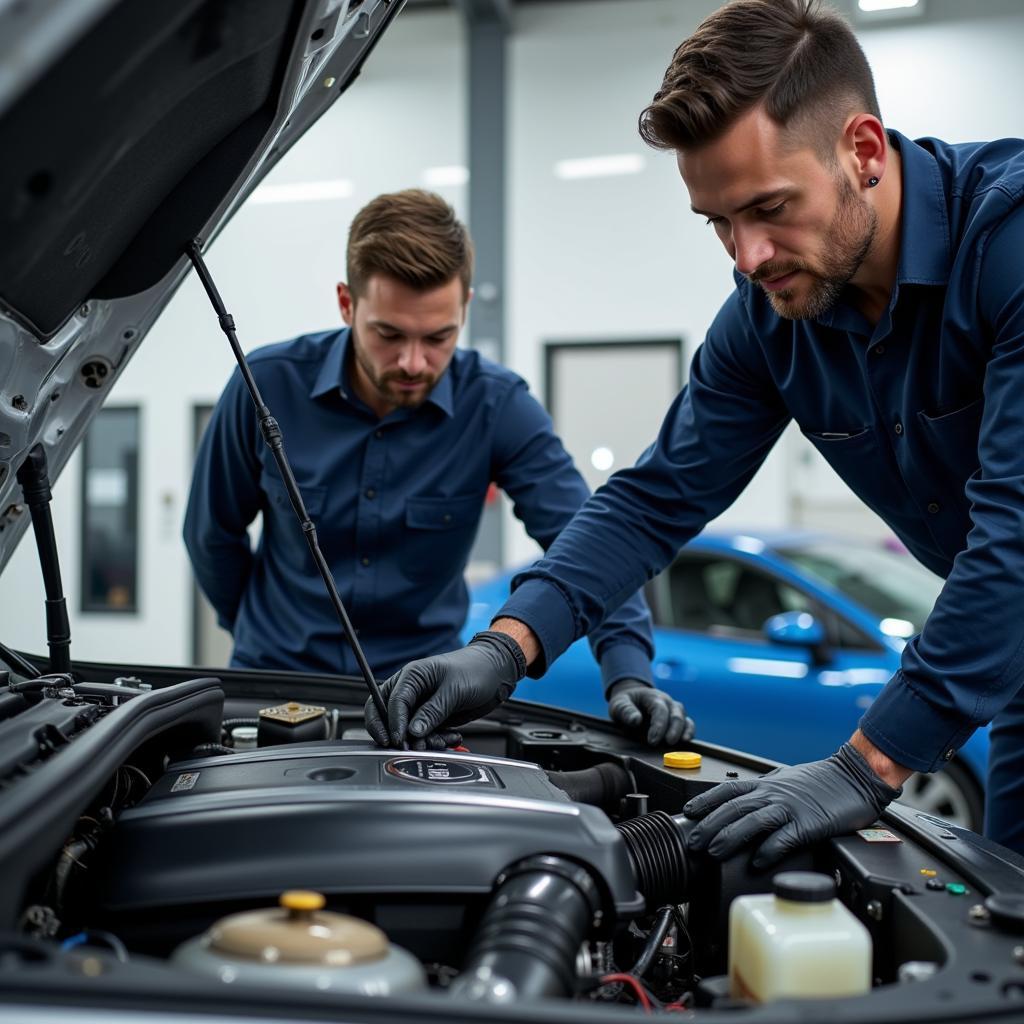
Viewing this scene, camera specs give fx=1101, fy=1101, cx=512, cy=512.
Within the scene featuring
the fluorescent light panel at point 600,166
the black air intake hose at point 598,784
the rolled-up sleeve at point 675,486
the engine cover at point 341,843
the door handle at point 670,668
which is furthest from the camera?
the fluorescent light panel at point 600,166

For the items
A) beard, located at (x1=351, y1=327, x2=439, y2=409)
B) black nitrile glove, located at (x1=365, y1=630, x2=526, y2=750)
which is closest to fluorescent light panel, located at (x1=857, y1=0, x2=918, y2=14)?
beard, located at (x1=351, y1=327, x2=439, y2=409)

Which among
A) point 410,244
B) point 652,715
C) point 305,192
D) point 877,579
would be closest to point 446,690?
point 652,715

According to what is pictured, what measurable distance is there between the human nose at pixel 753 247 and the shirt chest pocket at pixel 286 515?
1070 mm

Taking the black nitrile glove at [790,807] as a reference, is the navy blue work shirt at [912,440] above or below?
above

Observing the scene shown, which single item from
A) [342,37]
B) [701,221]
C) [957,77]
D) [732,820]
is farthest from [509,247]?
[732,820]

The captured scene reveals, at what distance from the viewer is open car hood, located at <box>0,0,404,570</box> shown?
0.91 metres

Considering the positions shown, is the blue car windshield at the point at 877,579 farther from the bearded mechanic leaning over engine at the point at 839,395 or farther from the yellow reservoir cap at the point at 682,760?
the yellow reservoir cap at the point at 682,760

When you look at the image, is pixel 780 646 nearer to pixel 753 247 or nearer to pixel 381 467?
pixel 381 467

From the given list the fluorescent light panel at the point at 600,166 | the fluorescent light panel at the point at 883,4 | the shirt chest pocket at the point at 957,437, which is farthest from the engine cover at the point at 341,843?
the fluorescent light panel at the point at 883,4

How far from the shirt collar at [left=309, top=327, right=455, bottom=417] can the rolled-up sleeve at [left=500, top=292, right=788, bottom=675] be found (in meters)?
0.52

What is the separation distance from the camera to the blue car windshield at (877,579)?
389 cm

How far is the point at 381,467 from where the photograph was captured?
2277 millimetres

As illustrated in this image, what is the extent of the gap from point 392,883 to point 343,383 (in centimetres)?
146

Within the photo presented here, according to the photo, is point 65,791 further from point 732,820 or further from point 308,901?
point 732,820
